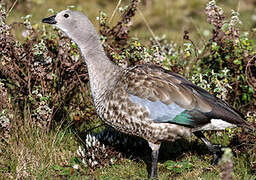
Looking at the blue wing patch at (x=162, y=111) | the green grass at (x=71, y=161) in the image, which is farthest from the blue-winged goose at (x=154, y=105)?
the green grass at (x=71, y=161)

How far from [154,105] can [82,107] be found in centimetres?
141

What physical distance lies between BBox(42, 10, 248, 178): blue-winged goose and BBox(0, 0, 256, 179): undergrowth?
451 millimetres

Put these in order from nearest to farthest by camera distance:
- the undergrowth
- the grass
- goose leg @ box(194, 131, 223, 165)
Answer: the undergrowth
goose leg @ box(194, 131, 223, 165)
the grass

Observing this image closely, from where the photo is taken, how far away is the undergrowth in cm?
441

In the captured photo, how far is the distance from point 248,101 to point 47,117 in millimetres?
2515

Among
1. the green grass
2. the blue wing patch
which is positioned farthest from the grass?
the blue wing patch

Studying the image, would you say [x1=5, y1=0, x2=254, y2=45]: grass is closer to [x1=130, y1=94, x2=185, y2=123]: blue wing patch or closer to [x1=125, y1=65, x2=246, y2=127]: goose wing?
[x1=125, y1=65, x2=246, y2=127]: goose wing

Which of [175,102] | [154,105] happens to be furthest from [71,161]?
[175,102]

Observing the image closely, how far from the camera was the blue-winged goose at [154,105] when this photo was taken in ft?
13.4

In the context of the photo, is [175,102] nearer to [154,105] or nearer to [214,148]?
[154,105]

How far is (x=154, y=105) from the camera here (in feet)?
13.5

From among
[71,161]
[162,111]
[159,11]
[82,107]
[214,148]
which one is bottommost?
[71,161]

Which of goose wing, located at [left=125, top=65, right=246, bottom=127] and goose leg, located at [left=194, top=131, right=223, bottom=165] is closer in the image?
goose wing, located at [left=125, top=65, right=246, bottom=127]

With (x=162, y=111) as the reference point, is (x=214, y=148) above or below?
below
